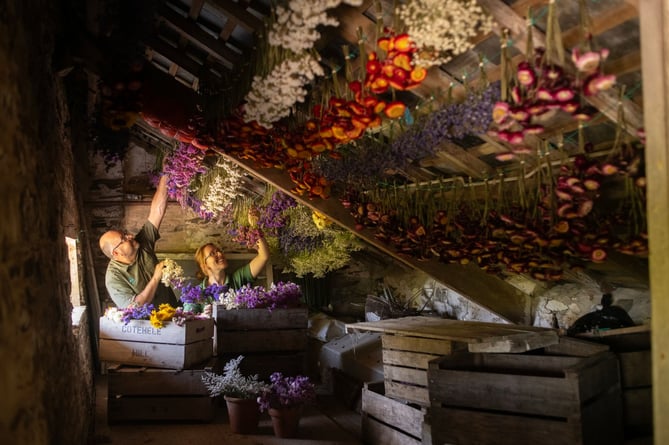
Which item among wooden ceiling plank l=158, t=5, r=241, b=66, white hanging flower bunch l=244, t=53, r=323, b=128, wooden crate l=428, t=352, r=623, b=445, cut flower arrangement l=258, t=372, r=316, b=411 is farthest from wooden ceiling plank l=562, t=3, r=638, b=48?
cut flower arrangement l=258, t=372, r=316, b=411

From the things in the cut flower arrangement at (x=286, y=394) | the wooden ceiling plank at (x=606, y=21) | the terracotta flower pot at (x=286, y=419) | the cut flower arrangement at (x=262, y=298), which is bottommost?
the terracotta flower pot at (x=286, y=419)

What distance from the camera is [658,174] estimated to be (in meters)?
1.61

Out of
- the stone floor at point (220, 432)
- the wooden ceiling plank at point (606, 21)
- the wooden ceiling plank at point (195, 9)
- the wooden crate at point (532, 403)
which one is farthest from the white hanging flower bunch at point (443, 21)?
the stone floor at point (220, 432)

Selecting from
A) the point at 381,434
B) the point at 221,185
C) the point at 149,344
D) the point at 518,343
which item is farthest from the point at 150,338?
the point at 518,343

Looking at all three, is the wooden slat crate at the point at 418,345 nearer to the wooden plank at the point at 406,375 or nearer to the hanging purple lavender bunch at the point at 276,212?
the wooden plank at the point at 406,375

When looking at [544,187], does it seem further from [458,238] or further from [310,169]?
[310,169]

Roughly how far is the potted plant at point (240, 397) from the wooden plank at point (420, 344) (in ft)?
3.99

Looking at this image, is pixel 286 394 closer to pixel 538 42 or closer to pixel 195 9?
pixel 195 9

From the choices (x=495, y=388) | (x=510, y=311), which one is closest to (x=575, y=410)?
(x=495, y=388)

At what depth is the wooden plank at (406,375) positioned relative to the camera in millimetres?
3842

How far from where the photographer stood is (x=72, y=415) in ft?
9.96

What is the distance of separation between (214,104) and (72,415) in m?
2.04

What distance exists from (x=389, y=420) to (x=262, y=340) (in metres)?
2.01

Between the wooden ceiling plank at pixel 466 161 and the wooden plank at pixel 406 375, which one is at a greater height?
the wooden ceiling plank at pixel 466 161
